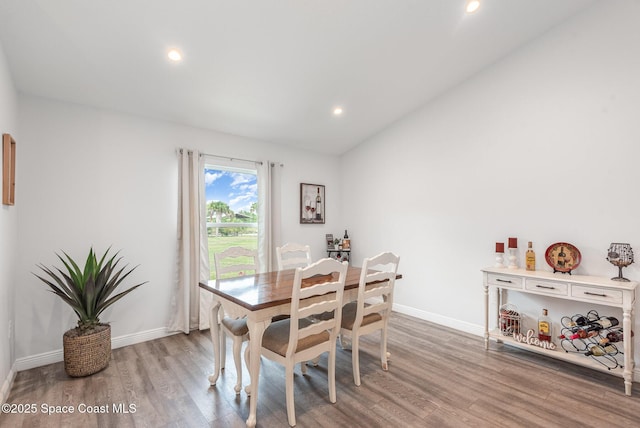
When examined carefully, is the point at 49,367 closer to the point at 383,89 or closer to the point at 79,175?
the point at 79,175

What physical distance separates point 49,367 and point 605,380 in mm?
4759

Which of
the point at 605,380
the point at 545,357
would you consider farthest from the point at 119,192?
the point at 605,380

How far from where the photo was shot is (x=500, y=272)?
2949 millimetres

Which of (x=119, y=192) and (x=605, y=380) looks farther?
(x=119, y=192)

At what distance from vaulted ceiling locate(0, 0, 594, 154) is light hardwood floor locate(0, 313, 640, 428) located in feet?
8.36

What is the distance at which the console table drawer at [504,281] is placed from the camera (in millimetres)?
2854

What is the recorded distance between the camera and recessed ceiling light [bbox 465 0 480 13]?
2.50 metres

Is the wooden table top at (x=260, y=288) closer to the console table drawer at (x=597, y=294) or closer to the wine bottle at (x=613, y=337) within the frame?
the console table drawer at (x=597, y=294)

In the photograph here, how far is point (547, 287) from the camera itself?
2.68m

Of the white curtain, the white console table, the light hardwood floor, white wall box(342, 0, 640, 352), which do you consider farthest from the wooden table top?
white wall box(342, 0, 640, 352)

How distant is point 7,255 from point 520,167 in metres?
4.61

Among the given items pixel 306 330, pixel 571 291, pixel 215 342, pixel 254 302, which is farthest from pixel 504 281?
pixel 215 342

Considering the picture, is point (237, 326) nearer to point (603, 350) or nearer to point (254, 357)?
point (254, 357)

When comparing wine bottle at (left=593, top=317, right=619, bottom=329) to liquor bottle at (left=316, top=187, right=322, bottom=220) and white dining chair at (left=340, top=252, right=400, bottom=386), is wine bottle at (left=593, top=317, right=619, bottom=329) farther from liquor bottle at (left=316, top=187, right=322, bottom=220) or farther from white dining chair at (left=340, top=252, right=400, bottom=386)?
liquor bottle at (left=316, top=187, right=322, bottom=220)
